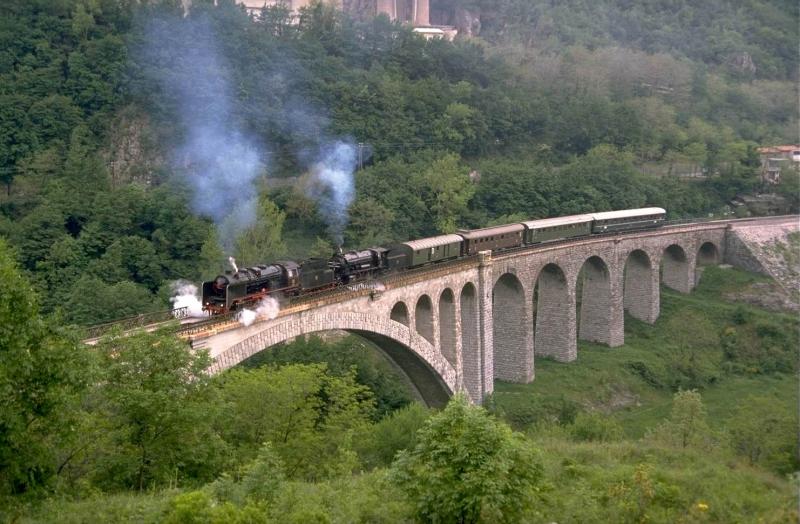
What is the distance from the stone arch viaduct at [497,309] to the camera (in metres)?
30.9

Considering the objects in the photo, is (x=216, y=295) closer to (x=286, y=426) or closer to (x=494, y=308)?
(x=286, y=426)

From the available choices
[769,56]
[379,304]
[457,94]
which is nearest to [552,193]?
[457,94]

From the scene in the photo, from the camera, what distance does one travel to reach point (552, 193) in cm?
6072

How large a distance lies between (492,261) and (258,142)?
2276 centimetres

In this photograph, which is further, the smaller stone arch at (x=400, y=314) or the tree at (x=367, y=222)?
the tree at (x=367, y=222)

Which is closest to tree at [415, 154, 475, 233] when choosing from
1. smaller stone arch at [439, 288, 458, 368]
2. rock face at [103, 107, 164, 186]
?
rock face at [103, 107, 164, 186]

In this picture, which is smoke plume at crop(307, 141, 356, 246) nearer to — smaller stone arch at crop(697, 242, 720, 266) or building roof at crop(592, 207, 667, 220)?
building roof at crop(592, 207, 667, 220)

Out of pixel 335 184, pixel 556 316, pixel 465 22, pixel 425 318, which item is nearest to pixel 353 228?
pixel 335 184

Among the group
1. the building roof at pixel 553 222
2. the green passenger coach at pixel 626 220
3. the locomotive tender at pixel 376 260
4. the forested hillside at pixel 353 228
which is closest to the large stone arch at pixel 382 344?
the locomotive tender at pixel 376 260

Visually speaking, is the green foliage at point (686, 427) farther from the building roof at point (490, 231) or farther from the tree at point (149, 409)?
the tree at point (149, 409)

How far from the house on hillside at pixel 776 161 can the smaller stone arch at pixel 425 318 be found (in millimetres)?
42639

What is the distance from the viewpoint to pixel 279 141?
59.9m

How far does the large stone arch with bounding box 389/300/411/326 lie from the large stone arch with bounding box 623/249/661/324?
2057 cm

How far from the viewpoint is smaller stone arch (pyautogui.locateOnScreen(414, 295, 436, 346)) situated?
35969 mm
